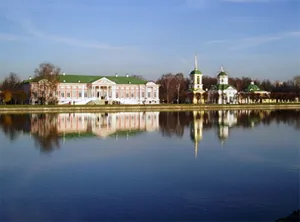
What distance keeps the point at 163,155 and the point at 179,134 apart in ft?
22.9

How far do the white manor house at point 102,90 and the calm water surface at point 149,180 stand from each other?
1683 inches

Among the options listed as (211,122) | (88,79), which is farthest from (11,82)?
(211,122)

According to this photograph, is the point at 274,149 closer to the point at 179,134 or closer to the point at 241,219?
Result: the point at 179,134

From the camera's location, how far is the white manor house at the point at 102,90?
5938 cm

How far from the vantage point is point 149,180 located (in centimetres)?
980

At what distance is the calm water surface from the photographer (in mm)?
7383

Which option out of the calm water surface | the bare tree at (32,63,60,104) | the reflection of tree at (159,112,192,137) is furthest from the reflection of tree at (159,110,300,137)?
the bare tree at (32,63,60,104)

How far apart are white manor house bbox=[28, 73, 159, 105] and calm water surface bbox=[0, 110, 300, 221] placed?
42745 mm

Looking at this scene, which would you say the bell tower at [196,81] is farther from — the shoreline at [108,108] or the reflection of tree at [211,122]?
the reflection of tree at [211,122]

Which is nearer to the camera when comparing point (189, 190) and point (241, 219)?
point (241, 219)

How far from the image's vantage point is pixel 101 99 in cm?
6184

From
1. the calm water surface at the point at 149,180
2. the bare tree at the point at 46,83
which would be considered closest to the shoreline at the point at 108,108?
the bare tree at the point at 46,83

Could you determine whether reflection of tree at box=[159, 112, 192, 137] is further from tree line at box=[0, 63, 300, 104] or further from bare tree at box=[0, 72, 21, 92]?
bare tree at box=[0, 72, 21, 92]

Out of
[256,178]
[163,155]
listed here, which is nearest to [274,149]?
[163,155]
